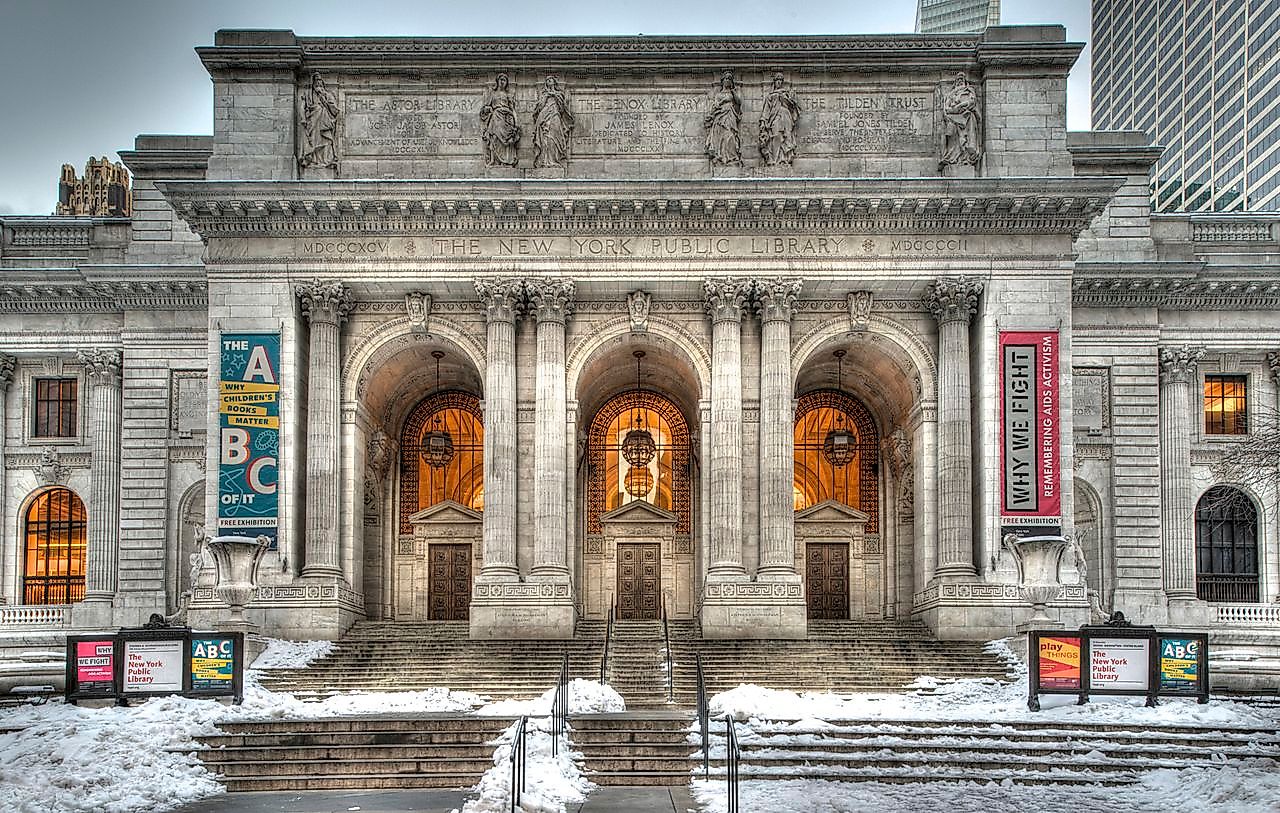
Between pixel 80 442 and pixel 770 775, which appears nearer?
pixel 770 775

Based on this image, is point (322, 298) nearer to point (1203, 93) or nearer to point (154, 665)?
point (154, 665)

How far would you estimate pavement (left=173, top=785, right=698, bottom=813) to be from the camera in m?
20.8

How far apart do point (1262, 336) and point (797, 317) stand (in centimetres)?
1623

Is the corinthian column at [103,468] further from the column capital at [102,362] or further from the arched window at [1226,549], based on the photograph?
the arched window at [1226,549]

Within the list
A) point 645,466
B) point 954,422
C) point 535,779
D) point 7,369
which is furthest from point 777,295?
point 7,369

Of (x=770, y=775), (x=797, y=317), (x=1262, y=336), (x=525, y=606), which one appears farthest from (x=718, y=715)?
(x=1262, y=336)

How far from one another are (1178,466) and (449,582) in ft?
74.4

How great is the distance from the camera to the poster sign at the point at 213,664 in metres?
27.0

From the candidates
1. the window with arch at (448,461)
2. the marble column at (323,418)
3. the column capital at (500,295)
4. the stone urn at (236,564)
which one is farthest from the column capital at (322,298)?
the window with arch at (448,461)

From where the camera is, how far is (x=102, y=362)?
148ft

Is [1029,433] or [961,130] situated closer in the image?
[1029,433]

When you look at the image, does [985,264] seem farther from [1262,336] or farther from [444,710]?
[444,710]

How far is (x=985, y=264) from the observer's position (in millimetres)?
38344

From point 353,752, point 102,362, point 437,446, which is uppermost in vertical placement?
point 102,362
